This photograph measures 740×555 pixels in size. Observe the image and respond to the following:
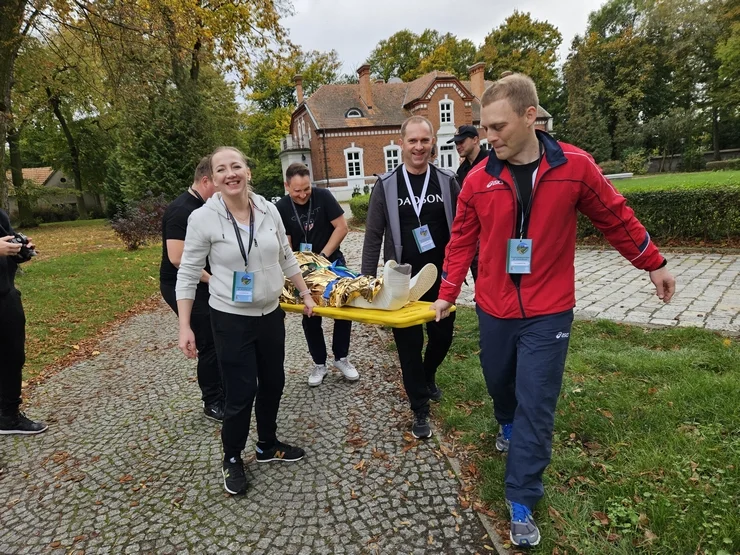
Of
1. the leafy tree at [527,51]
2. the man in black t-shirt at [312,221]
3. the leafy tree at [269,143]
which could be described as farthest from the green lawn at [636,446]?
the leafy tree at [527,51]

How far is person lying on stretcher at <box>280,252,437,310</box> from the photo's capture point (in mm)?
3203

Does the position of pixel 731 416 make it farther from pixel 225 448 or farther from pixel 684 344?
pixel 225 448

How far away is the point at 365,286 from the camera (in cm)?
341

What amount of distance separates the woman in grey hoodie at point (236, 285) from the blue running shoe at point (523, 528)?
5.43 ft

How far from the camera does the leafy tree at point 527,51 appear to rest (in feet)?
152

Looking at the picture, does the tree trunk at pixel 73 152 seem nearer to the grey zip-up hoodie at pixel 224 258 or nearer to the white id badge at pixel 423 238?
the grey zip-up hoodie at pixel 224 258

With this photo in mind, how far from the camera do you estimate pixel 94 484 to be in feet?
10.5

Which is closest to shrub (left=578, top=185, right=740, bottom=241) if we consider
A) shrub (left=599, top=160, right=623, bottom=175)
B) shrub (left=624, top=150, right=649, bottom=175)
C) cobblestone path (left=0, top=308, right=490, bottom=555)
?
cobblestone path (left=0, top=308, right=490, bottom=555)

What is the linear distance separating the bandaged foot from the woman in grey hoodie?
73 centimetres

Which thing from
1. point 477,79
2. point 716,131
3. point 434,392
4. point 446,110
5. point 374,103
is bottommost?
point 434,392

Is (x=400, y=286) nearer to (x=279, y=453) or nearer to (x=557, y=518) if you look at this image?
(x=279, y=453)

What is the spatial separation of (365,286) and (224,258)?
109cm

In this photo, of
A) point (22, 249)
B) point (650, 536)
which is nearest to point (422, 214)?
point (650, 536)

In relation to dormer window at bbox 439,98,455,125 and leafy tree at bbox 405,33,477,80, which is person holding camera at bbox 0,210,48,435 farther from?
leafy tree at bbox 405,33,477,80
